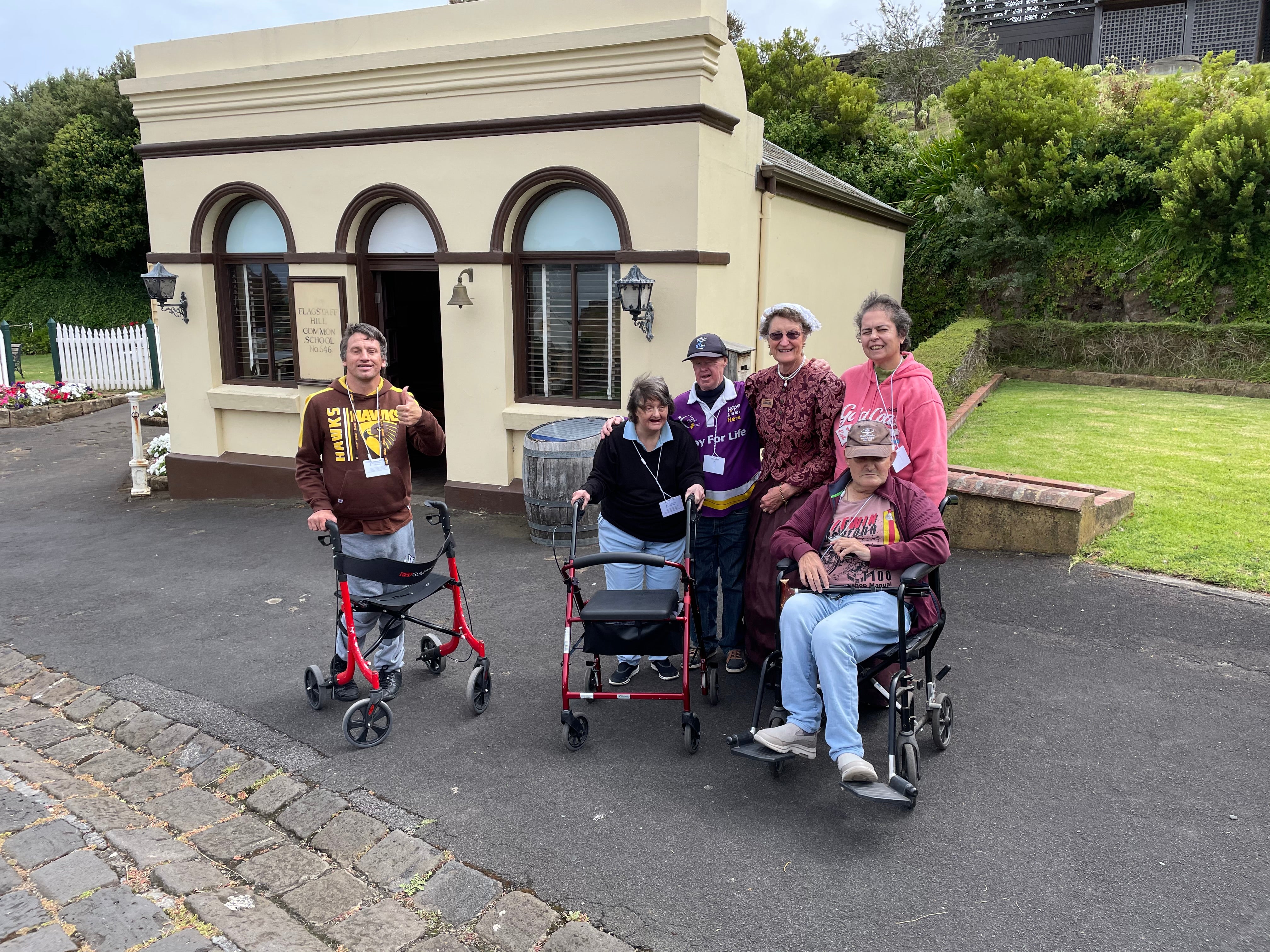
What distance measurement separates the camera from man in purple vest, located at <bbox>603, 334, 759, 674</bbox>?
196 inches

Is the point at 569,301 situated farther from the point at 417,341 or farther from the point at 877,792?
the point at 877,792

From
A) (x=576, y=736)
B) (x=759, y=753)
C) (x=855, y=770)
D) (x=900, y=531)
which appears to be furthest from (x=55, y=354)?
(x=855, y=770)

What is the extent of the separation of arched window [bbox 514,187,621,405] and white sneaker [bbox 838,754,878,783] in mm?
5677

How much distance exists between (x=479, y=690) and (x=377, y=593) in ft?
2.62

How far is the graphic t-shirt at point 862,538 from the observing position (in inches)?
163

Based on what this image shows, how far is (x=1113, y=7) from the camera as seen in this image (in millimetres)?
32094

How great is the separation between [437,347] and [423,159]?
10.6 ft

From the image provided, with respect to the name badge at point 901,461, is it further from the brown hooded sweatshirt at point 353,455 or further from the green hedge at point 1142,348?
the green hedge at point 1142,348

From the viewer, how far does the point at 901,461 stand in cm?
448

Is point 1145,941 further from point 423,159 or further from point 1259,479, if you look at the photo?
point 423,159

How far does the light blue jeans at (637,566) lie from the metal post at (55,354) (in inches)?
765

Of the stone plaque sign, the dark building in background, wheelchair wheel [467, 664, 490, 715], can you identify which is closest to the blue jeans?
wheelchair wheel [467, 664, 490, 715]

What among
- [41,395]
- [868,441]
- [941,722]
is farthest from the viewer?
[41,395]

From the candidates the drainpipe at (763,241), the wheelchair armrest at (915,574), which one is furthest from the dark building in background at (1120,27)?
the wheelchair armrest at (915,574)
